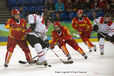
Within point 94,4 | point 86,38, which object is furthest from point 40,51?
point 94,4

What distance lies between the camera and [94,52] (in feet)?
10.5

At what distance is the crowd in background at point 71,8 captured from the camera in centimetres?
283

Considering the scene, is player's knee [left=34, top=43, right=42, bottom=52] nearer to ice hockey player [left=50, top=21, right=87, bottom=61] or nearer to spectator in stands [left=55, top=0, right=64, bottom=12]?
ice hockey player [left=50, top=21, right=87, bottom=61]

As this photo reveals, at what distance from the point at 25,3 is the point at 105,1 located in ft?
3.40

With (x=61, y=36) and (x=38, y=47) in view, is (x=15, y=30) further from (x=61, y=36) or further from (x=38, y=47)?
(x=61, y=36)

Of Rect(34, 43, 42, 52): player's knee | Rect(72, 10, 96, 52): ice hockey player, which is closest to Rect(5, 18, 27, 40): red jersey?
Rect(34, 43, 42, 52): player's knee

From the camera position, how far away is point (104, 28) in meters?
3.00

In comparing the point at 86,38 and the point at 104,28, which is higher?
the point at 104,28

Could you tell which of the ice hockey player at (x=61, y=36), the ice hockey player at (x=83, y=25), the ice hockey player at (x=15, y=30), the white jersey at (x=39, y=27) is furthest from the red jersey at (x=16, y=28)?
the ice hockey player at (x=83, y=25)

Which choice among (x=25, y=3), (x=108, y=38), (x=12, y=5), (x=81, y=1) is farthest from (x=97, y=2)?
(x=12, y=5)

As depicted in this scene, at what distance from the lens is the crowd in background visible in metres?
2.83

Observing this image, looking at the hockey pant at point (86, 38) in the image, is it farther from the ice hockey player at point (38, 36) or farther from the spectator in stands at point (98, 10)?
the ice hockey player at point (38, 36)

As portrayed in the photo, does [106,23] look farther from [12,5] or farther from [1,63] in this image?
[1,63]

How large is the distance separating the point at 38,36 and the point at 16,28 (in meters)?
0.25
